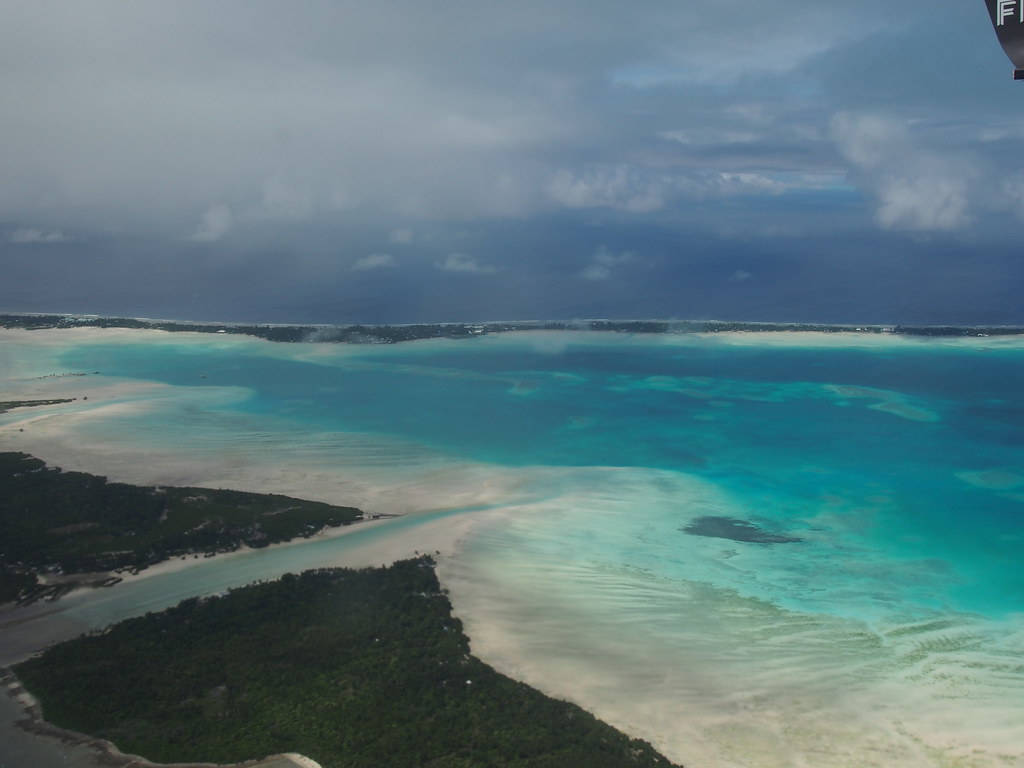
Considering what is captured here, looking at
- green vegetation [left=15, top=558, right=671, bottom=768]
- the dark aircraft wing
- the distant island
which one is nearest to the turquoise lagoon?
green vegetation [left=15, top=558, right=671, bottom=768]

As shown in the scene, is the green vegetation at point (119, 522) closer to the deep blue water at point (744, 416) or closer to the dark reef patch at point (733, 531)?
the deep blue water at point (744, 416)

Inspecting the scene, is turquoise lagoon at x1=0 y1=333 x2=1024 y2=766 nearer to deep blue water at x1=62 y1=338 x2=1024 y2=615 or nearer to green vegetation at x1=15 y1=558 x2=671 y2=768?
deep blue water at x1=62 y1=338 x2=1024 y2=615

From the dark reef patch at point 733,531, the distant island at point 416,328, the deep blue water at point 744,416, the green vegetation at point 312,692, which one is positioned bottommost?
the green vegetation at point 312,692

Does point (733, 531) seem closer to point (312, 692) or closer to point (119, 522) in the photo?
point (312, 692)

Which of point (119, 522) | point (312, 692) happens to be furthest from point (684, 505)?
point (119, 522)

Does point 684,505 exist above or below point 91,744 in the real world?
above

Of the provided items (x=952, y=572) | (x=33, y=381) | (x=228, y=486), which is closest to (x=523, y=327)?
(x=33, y=381)

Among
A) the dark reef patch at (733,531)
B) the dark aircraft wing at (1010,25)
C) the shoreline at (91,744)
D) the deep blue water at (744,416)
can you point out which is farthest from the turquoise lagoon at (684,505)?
the dark aircraft wing at (1010,25)
